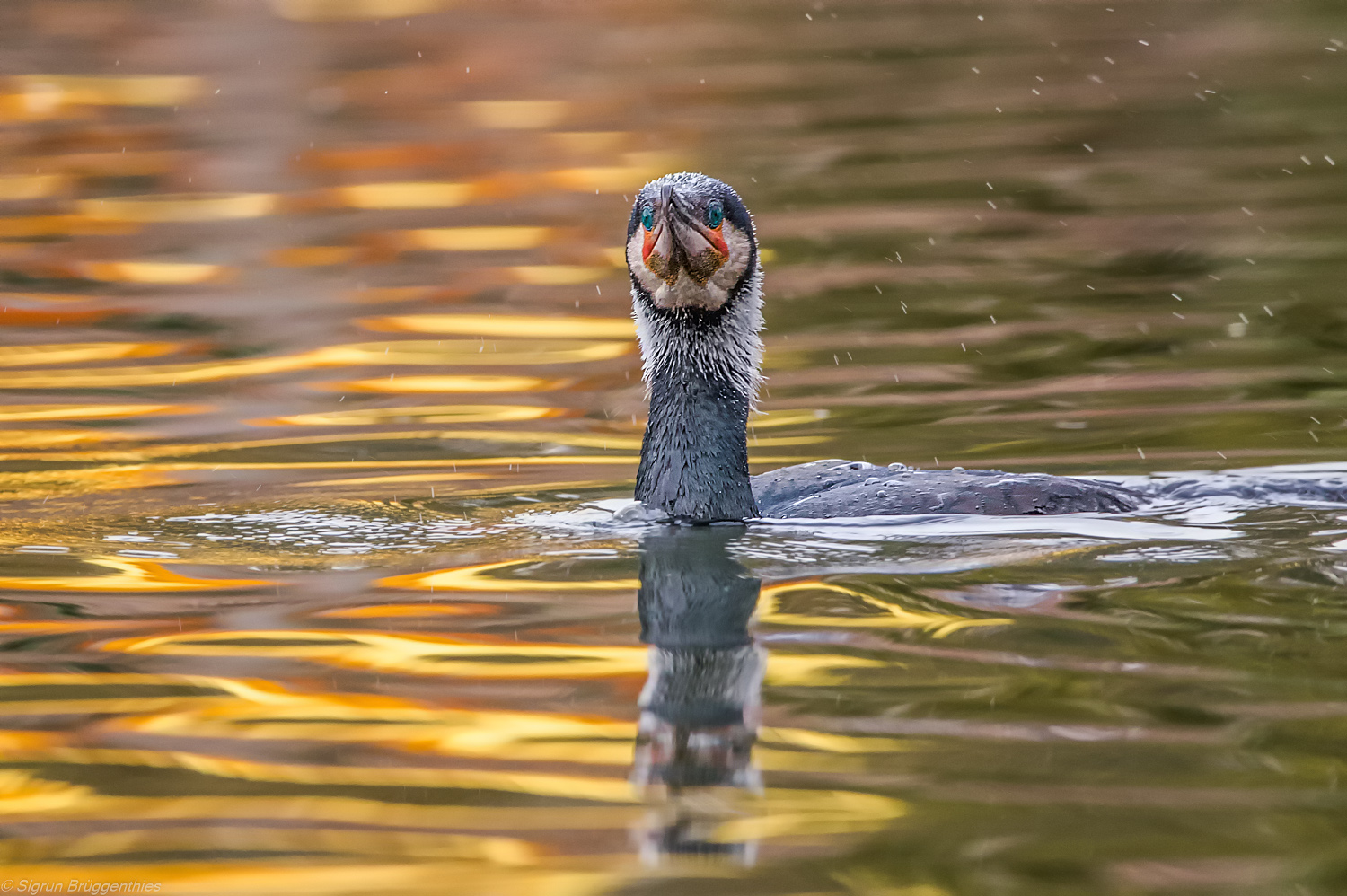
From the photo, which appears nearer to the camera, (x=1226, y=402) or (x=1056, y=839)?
(x=1056, y=839)

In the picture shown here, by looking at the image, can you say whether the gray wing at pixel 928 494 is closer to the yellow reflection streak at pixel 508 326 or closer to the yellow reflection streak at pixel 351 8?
the yellow reflection streak at pixel 508 326

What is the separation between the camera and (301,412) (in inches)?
355

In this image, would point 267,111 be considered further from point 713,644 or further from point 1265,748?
point 1265,748

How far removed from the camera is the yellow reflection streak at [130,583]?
6016mm

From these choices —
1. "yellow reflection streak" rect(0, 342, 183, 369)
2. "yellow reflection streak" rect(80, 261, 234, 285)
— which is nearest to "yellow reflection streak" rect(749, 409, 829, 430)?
"yellow reflection streak" rect(0, 342, 183, 369)

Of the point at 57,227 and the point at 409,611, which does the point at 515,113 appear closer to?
the point at 57,227

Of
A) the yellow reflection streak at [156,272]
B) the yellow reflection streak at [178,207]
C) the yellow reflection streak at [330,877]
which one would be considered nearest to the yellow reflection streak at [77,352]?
the yellow reflection streak at [156,272]

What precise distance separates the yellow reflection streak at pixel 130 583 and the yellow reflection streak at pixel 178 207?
8459mm

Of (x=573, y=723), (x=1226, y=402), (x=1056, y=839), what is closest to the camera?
(x=1056, y=839)

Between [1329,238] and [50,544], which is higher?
Answer: [1329,238]

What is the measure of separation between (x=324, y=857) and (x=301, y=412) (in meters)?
5.48

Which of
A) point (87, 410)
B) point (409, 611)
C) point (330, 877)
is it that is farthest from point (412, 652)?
point (87, 410)

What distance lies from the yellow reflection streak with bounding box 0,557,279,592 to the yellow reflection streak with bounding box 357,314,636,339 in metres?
4.58

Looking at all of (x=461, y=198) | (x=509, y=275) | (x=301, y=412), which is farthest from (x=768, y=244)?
(x=301, y=412)
